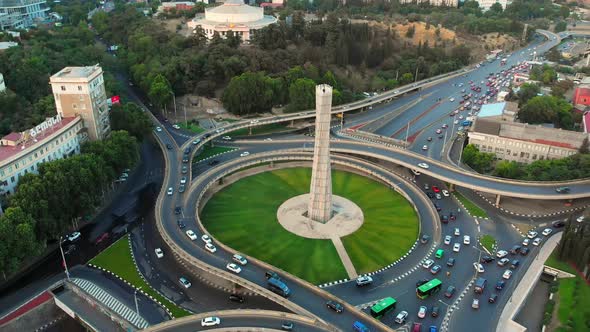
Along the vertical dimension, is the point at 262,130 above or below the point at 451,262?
above

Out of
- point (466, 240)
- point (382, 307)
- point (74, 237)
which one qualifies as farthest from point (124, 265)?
point (466, 240)

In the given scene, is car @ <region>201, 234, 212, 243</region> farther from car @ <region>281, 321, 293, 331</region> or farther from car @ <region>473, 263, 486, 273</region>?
car @ <region>473, 263, 486, 273</region>

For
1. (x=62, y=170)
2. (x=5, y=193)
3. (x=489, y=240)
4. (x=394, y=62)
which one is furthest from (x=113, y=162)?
(x=394, y=62)

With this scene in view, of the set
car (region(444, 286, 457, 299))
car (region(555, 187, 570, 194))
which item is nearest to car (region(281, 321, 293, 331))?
car (region(444, 286, 457, 299))

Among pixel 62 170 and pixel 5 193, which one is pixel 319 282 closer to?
pixel 62 170

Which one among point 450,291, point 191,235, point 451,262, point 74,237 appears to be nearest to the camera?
point 450,291

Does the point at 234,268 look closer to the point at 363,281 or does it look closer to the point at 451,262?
the point at 363,281
